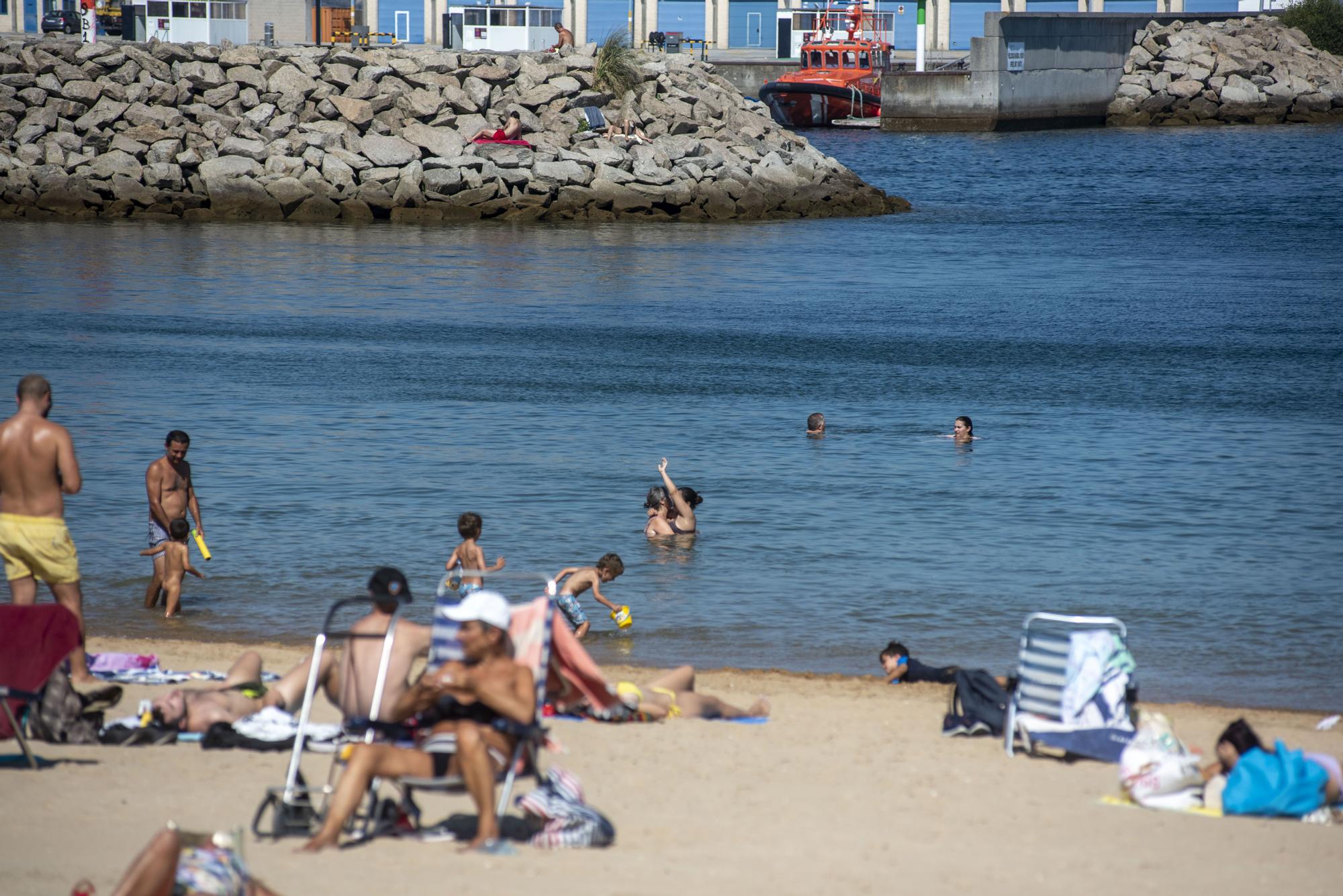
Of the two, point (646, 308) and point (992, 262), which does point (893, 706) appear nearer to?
point (646, 308)

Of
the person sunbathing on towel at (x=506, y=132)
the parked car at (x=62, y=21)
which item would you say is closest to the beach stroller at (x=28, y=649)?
the person sunbathing on towel at (x=506, y=132)

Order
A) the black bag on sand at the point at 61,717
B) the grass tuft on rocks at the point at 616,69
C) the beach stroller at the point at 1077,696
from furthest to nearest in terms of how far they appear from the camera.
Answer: the grass tuft on rocks at the point at 616,69
the beach stroller at the point at 1077,696
the black bag on sand at the point at 61,717

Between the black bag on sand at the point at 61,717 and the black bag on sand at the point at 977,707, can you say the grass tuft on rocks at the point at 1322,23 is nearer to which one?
the black bag on sand at the point at 977,707

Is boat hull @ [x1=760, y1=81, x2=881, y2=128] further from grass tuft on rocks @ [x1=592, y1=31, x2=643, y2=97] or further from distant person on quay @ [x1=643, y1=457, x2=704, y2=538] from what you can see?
distant person on quay @ [x1=643, y1=457, x2=704, y2=538]

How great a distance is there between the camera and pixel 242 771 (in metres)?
7.31

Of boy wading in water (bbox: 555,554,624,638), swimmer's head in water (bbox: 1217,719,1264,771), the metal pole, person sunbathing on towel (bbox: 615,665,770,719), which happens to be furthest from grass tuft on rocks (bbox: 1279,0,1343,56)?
swimmer's head in water (bbox: 1217,719,1264,771)

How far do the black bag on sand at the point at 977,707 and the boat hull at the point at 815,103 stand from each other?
71.9 m

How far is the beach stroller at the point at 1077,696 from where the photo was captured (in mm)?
7844

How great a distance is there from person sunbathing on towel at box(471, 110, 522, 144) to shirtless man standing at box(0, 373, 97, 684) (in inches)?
1287

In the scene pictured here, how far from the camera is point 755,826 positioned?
681 cm

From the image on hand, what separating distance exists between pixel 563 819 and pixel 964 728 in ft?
9.50

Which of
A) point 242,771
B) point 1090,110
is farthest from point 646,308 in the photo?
point 1090,110

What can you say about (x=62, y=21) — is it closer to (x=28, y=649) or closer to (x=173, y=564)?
(x=173, y=564)

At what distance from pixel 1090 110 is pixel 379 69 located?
50879mm
